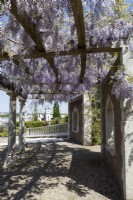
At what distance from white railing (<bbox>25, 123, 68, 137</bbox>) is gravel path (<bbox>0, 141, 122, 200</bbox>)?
9907 mm

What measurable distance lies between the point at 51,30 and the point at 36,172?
3824mm

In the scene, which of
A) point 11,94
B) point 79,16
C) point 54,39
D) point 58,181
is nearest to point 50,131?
point 11,94

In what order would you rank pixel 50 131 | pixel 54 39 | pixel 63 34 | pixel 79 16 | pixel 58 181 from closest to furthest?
pixel 79 16 → pixel 54 39 → pixel 63 34 → pixel 58 181 → pixel 50 131

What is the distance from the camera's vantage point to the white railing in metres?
17.6

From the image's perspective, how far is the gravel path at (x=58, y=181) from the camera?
15.2 ft

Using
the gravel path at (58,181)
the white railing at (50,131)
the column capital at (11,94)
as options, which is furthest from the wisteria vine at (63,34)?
the white railing at (50,131)

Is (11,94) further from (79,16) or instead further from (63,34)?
(79,16)

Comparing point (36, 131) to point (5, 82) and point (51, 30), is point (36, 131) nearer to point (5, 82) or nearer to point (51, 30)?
point (5, 82)

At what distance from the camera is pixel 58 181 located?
5.47 m

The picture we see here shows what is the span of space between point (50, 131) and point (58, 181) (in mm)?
12680

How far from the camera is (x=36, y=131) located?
18.3m

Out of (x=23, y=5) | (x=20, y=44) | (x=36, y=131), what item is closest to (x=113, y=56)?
(x=20, y=44)

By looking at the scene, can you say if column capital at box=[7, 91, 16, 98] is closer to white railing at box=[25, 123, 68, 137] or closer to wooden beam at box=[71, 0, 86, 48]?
wooden beam at box=[71, 0, 86, 48]

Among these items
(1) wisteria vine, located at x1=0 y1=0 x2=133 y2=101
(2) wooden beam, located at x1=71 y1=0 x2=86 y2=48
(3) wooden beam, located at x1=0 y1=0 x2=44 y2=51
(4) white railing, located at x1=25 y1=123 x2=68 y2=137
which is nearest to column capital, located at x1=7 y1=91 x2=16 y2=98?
(1) wisteria vine, located at x1=0 y1=0 x2=133 y2=101
